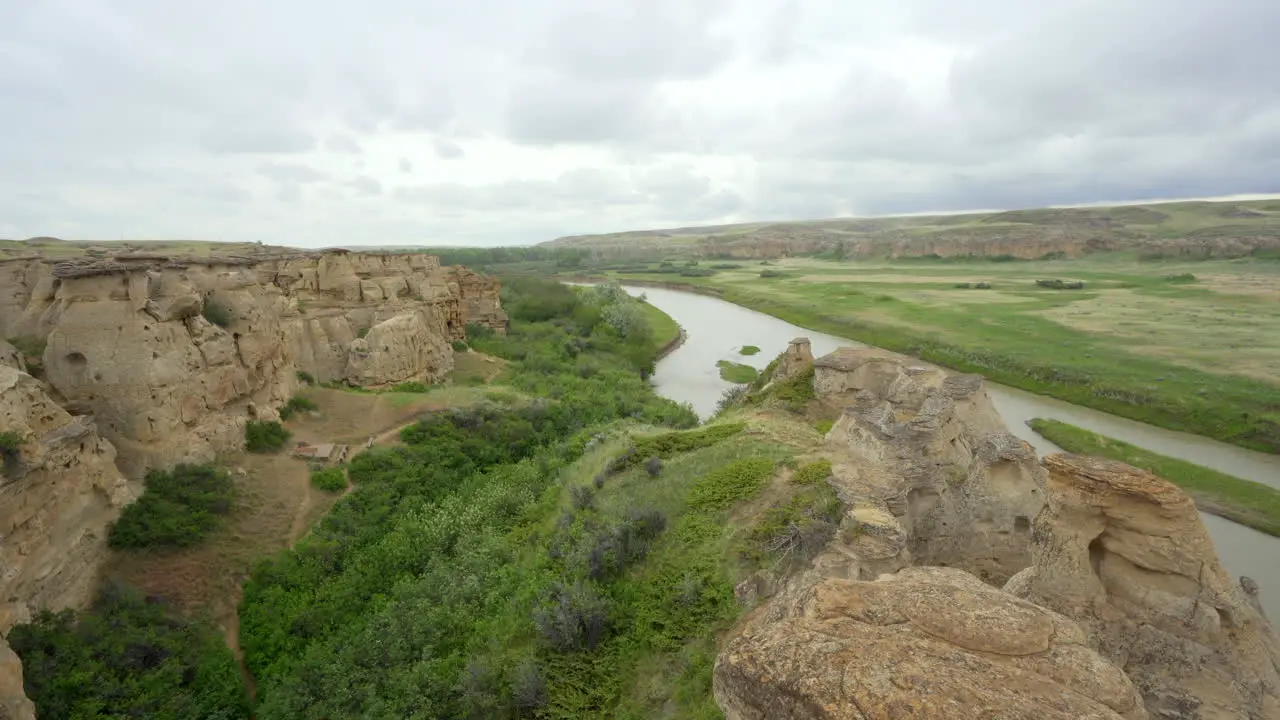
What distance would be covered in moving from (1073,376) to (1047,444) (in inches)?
343

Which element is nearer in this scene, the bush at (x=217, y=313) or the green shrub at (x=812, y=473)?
the green shrub at (x=812, y=473)

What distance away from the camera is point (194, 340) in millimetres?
18578

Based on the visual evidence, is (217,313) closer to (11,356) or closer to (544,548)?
(11,356)

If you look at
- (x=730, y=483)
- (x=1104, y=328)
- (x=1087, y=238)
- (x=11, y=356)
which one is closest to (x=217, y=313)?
(x=11, y=356)

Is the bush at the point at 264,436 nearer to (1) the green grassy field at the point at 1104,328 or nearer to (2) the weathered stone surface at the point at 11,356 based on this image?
(2) the weathered stone surface at the point at 11,356

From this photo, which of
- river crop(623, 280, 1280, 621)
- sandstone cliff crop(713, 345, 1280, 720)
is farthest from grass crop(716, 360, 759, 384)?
sandstone cliff crop(713, 345, 1280, 720)

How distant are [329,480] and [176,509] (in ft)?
13.2

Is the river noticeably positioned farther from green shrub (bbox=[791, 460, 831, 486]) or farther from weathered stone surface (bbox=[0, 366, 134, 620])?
weathered stone surface (bbox=[0, 366, 134, 620])

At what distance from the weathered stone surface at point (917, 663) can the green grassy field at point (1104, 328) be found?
28169 millimetres

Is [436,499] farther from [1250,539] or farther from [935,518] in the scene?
[1250,539]

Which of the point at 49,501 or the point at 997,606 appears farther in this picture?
the point at 49,501

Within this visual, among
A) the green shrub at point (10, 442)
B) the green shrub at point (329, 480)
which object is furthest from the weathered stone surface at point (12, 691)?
the green shrub at point (329, 480)

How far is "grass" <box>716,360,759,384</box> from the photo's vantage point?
38881 millimetres

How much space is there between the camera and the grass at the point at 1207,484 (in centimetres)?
1969
